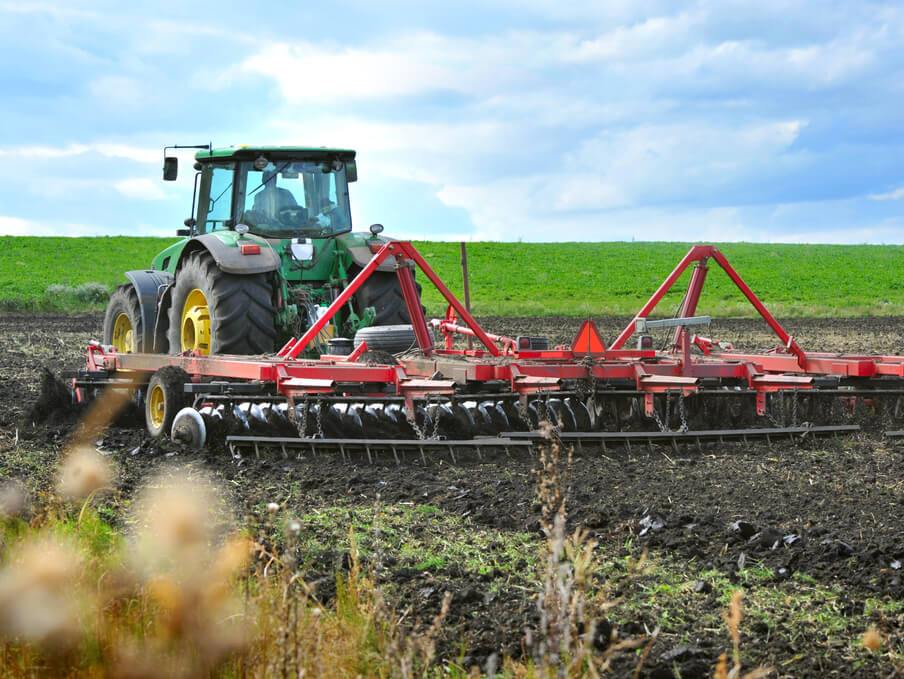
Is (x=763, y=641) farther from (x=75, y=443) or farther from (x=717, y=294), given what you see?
(x=717, y=294)

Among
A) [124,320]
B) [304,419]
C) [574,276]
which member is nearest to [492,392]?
[304,419]

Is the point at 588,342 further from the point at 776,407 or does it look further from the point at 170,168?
the point at 170,168

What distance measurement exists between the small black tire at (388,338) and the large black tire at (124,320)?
10.1 ft

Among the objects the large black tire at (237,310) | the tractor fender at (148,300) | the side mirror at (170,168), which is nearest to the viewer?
the large black tire at (237,310)

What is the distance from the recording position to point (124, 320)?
10.9 m

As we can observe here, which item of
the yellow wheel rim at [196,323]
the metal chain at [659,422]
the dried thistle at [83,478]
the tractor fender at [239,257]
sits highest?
the tractor fender at [239,257]

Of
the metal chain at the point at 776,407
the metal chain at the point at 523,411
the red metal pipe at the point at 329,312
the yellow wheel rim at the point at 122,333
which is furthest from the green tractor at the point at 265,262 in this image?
the metal chain at the point at 776,407

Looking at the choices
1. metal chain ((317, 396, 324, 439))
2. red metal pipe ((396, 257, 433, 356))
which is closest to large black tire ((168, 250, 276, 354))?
red metal pipe ((396, 257, 433, 356))

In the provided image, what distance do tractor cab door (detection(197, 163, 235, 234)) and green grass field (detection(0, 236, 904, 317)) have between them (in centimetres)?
1707

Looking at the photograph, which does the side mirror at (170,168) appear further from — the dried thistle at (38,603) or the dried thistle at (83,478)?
the dried thistle at (38,603)

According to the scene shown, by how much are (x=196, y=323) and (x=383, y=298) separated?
1.64m

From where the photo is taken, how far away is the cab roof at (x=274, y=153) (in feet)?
30.3

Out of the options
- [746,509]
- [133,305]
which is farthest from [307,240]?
[746,509]

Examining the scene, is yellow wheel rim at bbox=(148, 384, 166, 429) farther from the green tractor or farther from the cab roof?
the cab roof
